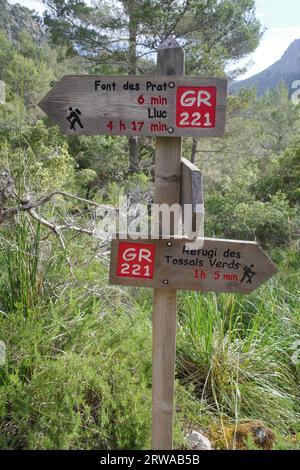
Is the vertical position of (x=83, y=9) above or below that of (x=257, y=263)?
above

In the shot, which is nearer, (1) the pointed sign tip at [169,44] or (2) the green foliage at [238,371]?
(1) the pointed sign tip at [169,44]

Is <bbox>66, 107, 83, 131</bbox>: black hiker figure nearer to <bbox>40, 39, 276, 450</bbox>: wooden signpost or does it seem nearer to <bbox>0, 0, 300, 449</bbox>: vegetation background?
<bbox>40, 39, 276, 450</bbox>: wooden signpost

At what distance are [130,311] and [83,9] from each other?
9028 millimetres

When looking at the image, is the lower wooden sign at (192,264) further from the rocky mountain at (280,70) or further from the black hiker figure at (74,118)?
the rocky mountain at (280,70)

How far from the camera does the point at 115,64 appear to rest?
9.57 metres

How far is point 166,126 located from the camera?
4.45ft

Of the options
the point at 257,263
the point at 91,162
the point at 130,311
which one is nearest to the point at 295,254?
the point at 130,311

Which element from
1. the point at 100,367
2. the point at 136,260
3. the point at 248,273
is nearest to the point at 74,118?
the point at 136,260

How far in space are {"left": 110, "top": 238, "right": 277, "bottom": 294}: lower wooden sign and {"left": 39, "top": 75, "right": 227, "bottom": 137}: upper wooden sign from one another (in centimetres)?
40

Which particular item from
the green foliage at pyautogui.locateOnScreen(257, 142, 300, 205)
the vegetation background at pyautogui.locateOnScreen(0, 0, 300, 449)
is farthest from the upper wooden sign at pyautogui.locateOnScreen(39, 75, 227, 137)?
the green foliage at pyautogui.locateOnScreen(257, 142, 300, 205)

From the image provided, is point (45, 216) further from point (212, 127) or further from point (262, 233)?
point (262, 233)

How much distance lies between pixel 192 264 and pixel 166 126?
50 centimetres

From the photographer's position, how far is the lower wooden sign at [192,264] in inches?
52.7

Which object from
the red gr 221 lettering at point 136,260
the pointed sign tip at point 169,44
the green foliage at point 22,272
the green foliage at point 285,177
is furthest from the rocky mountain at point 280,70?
the red gr 221 lettering at point 136,260
